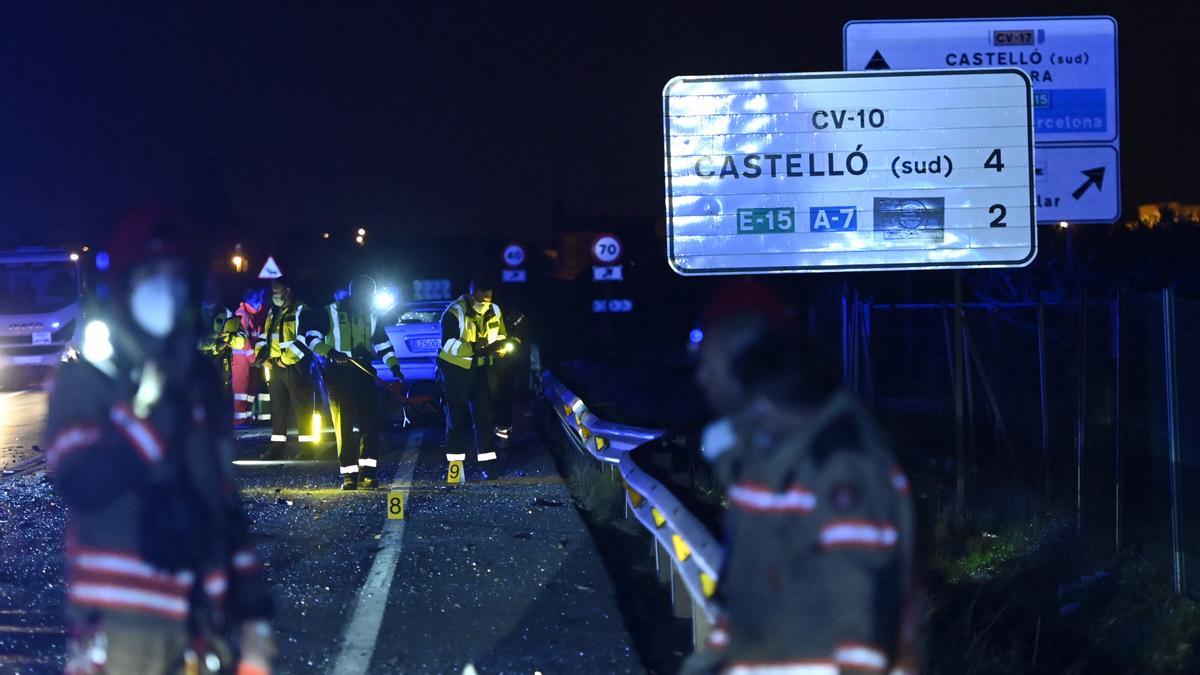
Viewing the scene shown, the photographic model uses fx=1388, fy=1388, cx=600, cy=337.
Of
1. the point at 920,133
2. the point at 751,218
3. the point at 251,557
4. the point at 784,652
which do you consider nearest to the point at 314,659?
the point at 251,557

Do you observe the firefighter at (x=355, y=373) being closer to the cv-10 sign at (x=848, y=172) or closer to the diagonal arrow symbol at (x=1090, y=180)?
the cv-10 sign at (x=848, y=172)

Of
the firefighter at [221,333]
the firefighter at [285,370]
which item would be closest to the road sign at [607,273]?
the firefighter at [221,333]

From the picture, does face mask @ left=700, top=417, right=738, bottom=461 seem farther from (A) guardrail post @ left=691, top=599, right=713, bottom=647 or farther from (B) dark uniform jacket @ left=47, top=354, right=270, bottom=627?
(A) guardrail post @ left=691, top=599, right=713, bottom=647

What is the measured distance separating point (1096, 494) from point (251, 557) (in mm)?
8016

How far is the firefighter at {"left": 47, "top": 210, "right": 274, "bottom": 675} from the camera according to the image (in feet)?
10.6

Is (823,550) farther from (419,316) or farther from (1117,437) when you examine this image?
(419,316)

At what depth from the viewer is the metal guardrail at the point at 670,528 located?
5.43 m

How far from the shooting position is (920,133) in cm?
1062

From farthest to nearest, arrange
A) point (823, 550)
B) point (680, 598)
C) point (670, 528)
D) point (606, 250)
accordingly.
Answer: point (606, 250), point (680, 598), point (670, 528), point (823, 550)

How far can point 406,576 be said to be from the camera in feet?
28.3

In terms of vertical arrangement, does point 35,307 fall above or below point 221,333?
above

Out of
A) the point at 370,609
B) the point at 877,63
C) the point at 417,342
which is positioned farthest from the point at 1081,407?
the point at 417,342

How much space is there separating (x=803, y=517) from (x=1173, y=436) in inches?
237

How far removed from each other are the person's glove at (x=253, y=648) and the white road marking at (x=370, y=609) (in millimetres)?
3036
